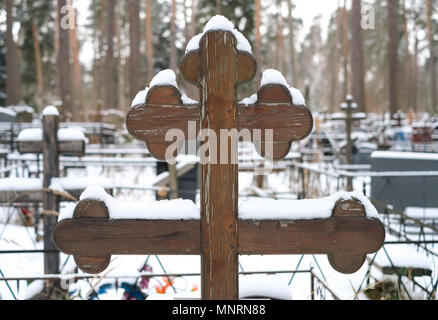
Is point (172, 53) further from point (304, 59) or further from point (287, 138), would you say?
point (304, 59)

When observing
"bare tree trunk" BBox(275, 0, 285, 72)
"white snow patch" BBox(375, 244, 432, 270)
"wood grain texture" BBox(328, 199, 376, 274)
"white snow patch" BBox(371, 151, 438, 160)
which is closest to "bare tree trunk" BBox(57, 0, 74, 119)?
"white snow patch" BBox(371, 151, 438, 160)

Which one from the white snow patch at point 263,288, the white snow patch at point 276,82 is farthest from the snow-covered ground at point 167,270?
the white snow patch at point 276,82

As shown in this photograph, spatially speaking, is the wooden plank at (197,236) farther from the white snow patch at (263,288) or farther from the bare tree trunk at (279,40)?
the bare tree trunk at (279,40)

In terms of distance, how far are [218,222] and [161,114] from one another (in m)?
0.54

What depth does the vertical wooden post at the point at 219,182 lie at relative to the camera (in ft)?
5.69

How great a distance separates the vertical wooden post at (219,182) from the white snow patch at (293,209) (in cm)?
9

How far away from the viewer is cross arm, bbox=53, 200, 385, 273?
71.0 inches

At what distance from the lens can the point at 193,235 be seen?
1.81m

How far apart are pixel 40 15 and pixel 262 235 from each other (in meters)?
29.2

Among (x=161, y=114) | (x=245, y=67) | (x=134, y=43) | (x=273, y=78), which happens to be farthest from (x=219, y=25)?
(x=134, y=43)

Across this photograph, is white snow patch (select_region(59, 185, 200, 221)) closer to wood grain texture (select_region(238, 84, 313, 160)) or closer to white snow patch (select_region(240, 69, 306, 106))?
wood grain texture (select_region(238, 84, 313, 160))

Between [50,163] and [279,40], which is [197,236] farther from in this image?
[279,40]

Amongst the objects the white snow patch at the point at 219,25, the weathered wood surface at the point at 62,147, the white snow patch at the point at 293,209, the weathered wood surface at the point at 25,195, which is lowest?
the weathered wood surface at the point at 25,195
